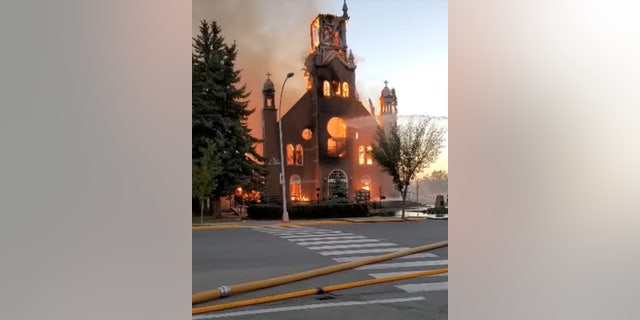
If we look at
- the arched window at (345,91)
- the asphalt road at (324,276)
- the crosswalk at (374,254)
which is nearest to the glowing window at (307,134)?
the arched window at (345,91)

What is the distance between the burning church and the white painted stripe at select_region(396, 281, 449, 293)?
2781cm

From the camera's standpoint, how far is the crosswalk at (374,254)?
728 centimetres

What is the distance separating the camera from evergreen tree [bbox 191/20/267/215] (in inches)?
1020

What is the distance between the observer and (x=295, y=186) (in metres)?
36.3

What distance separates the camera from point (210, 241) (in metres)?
13.2

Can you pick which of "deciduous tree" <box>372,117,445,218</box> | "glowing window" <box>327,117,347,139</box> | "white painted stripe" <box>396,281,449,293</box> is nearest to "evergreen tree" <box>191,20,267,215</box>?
"deciduous tree" <box>372,117,445,218</box>

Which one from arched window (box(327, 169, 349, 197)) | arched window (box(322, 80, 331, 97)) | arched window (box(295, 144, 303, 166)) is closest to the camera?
arched window (box(327, 169, 349, 197))

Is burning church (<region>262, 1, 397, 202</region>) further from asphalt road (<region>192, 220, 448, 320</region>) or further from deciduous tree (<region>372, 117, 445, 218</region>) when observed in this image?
asphalt road (<region>192, 220, 448, 320</region>)

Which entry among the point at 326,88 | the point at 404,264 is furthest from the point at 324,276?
the point at 326,88

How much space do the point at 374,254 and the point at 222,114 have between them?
18443mm

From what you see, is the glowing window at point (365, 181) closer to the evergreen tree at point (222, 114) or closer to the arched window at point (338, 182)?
the arched window at point (338, 182)
